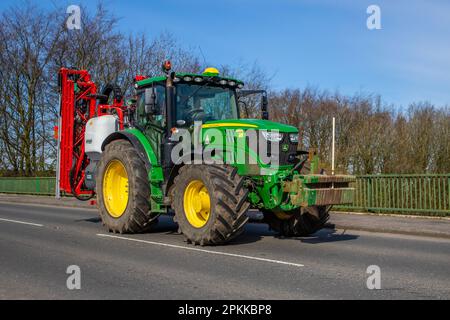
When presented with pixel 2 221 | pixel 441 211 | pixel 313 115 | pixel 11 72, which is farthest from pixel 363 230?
pixel 11 72

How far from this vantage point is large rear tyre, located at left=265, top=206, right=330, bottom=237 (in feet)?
34.7

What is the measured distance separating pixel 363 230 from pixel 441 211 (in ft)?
11.5

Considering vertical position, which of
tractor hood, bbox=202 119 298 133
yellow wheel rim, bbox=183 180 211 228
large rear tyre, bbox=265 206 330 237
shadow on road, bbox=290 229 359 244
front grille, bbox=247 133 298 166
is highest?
tractor hood, bbox=202 119 298 133

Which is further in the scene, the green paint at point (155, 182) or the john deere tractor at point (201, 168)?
the green paint at point (155, 182)

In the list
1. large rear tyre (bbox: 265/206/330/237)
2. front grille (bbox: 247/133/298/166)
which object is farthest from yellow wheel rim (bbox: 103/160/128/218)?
front grille (bbox: 247/133/298/166)

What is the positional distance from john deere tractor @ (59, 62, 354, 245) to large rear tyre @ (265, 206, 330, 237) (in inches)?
0.8

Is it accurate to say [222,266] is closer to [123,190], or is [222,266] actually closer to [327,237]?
[327,237]

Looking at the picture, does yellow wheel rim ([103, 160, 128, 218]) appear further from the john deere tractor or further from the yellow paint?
the yellow paint

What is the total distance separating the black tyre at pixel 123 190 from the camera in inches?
439

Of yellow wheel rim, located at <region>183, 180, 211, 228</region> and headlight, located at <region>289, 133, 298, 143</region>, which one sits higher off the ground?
headlight, located at <region>289, 133, 298, 143</region>

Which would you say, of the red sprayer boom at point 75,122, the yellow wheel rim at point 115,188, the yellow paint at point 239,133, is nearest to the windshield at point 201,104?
the yellow paint at point 239,133

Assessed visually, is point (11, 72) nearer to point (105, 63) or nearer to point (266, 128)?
point (105, 63)

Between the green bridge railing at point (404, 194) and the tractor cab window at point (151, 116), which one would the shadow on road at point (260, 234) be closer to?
the tractor cab window at point (151, 116)

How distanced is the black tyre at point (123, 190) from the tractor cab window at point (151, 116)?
2.10ft
